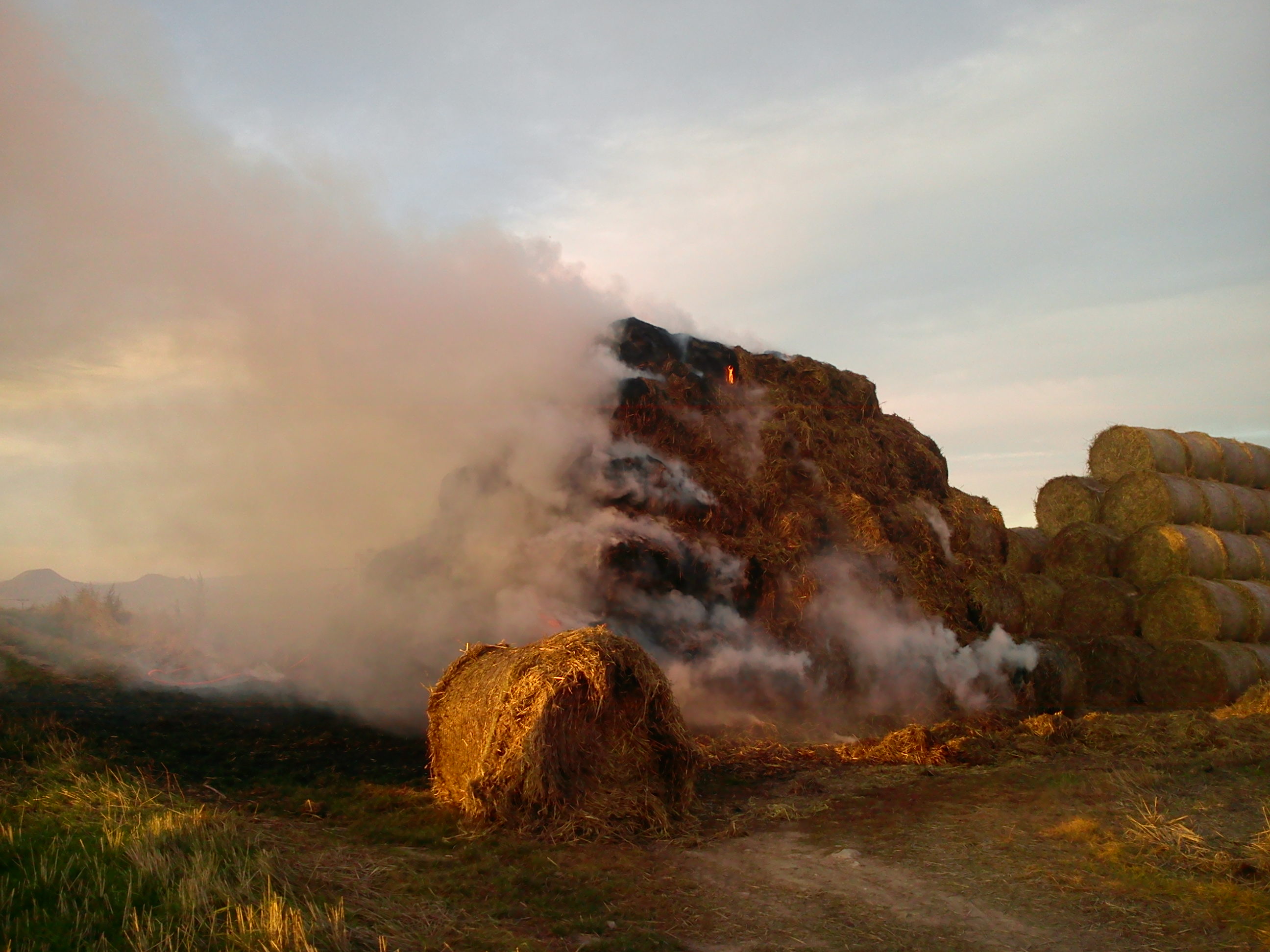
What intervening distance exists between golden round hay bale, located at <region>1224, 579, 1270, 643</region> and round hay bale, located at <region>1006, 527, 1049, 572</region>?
3.05 m

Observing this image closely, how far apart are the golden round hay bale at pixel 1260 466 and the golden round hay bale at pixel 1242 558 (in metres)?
2.62

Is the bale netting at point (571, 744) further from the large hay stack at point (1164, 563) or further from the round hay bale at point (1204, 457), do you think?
the round hay bale at point (1204, 457)

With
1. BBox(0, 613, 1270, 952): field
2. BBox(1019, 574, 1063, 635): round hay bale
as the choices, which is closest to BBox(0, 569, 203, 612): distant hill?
BBox(0, 613, 1270, 952): field

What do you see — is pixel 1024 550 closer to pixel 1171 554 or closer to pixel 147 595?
pixel 1171 554

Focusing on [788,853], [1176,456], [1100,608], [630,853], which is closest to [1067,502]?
[1176,456]

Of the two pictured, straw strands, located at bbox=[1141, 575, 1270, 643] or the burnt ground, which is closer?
the burnt ground

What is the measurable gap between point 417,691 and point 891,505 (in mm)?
8163

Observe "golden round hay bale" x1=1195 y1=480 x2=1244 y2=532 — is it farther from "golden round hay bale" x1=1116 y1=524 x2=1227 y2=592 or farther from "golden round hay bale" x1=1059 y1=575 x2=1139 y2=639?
"golden round hay bale" x1=1059 y1=575 x2=1139 y2=639

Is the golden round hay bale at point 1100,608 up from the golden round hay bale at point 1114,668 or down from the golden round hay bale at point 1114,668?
up

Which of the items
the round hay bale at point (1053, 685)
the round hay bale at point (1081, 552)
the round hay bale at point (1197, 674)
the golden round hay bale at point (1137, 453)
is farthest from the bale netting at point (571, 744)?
the golden round hay bale at point (1137, 453)

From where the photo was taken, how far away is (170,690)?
1185 cm

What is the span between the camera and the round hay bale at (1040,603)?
1508 centimetres

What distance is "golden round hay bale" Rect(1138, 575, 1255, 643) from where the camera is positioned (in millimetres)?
14258

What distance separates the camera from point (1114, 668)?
14.0 meters
